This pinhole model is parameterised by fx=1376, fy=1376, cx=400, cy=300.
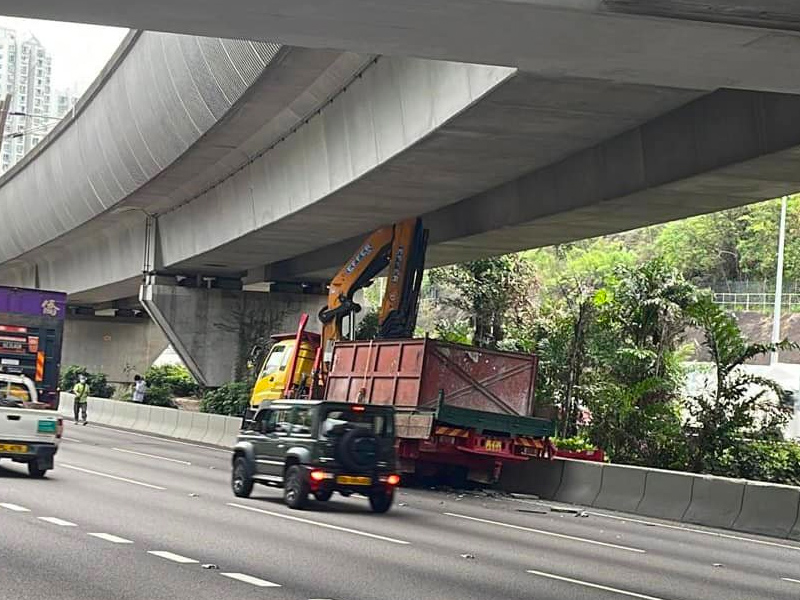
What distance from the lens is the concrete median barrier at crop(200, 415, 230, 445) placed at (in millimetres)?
40688

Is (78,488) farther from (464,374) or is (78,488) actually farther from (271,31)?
(271,31)

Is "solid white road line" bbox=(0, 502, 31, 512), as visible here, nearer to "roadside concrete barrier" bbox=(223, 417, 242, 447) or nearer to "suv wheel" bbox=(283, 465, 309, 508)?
"suv wheel" bbox=(283, 465, 309, 508)

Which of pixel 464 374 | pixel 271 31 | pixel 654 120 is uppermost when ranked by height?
pixel 654 120

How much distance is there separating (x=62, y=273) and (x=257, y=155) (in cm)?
2608

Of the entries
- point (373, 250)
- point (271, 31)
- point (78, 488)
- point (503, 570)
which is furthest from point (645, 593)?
point (373, 250)

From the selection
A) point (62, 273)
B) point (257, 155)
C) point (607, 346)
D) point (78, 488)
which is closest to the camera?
point (78, 488)

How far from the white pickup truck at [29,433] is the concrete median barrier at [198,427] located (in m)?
18.9

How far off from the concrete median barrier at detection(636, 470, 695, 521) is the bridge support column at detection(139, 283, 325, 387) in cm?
2419

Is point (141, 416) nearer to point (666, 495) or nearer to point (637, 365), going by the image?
point (637, 365)

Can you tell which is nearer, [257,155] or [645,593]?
[645,593]

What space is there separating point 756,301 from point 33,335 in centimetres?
6164

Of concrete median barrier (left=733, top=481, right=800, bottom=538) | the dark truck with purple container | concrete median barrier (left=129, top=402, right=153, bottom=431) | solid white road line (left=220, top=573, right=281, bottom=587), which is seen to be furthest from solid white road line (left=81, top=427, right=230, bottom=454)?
solid white road line (left=220, top=573, right=281, bottom=587)

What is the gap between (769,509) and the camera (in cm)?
2169

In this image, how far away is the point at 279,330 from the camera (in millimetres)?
47438
